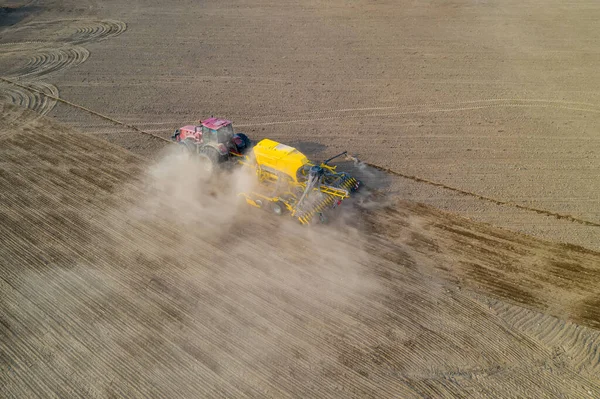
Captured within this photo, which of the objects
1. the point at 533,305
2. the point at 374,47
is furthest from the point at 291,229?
the point at 374,47

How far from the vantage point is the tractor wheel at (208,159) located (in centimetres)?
1512

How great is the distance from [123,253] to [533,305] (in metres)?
11.8

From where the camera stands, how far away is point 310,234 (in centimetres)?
1334

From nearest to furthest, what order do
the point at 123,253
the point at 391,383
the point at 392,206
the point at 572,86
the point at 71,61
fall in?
the point at 391,383
the point at 123,253
the point at 392,206
the point at 572,86
the point at 71,61

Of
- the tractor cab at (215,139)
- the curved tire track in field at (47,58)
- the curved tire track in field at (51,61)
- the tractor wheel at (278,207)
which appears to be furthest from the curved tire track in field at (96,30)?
the tractor wheel at (278,207)

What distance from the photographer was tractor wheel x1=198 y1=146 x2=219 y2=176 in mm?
15125

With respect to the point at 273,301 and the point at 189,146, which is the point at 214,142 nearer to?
the point at 189,146

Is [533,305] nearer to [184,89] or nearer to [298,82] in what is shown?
[298,82]

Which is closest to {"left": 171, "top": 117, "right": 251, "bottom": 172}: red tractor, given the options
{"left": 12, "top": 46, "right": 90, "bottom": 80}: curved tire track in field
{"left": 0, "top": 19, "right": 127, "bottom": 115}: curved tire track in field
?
{"left": 0, "top": 19, "right": 127, "bottom": 115}: curved tire track in field

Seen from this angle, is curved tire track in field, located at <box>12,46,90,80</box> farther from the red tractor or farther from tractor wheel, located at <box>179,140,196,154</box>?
the red tractor

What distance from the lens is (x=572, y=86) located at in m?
21.7

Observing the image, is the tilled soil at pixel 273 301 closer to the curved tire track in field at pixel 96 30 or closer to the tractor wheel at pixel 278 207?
the tractor wheel at pixel 278 207

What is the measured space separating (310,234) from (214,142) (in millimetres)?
5105

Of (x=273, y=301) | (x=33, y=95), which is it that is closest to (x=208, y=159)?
(x=273, y=301)
